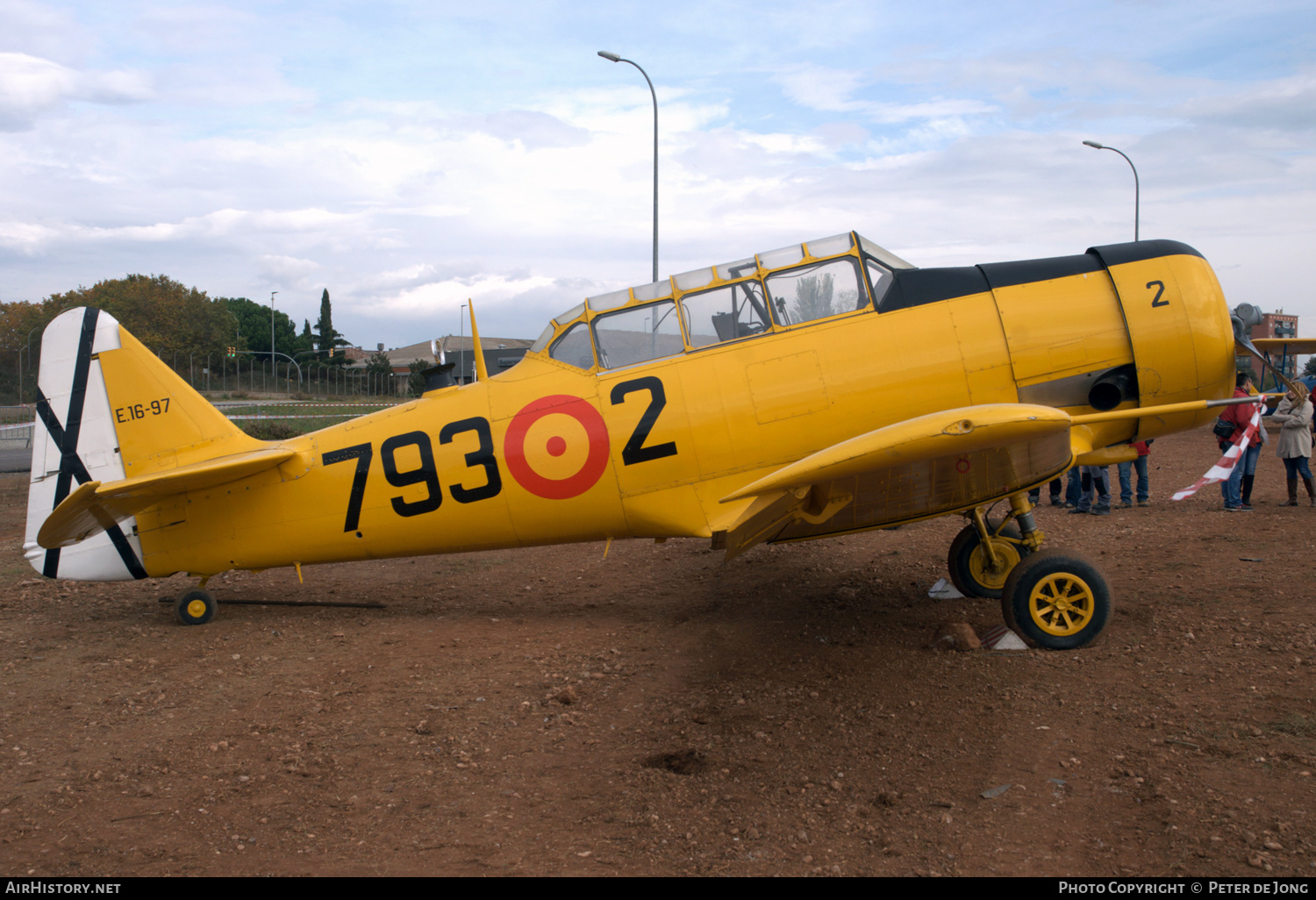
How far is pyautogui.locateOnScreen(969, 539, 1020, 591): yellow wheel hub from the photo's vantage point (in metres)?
6.79

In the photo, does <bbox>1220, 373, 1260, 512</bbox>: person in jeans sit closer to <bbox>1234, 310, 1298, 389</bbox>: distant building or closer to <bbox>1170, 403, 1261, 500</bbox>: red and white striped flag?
<bbox>1234, 310, 1298, 389</bbox>: distant building

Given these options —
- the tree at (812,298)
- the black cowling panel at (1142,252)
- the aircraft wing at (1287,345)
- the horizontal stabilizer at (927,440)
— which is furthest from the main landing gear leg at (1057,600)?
the aircraft wing at (1287,345)

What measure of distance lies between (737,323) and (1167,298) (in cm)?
297

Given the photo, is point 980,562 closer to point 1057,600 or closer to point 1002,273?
point 1057,600

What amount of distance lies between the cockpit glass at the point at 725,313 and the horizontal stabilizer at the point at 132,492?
3.65m

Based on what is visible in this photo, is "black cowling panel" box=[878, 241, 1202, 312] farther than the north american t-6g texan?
Yes

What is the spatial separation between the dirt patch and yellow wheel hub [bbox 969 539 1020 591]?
0.47 m

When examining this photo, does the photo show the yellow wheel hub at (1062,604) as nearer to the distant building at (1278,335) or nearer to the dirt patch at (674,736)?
the dirt patch at (674,736)

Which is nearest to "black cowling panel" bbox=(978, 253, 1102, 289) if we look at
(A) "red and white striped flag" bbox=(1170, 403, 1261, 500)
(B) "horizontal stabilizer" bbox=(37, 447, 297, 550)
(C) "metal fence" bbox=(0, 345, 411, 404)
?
(A) "red and white striped flag" bbox=(1170, 403, 1261, 500)

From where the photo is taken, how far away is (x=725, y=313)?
20.1 feet

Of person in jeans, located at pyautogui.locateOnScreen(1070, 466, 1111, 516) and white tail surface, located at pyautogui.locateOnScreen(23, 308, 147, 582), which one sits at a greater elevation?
white tail surface, located at pyautogui.locateOnScreen(23, 308, 147, 582)

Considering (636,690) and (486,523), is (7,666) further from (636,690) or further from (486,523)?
(636,690)

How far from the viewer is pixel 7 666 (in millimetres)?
6098

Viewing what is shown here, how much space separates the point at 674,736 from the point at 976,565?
367 centimetres
